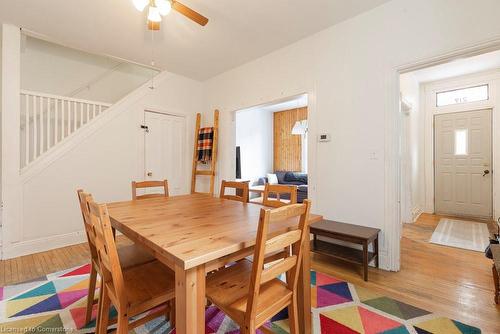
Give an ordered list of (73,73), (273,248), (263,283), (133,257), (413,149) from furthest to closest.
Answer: (413,149), (73,73), (133,257), (263,283), (273,248)

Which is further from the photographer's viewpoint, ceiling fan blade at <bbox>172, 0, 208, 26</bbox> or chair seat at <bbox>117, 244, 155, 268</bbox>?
ceiling fan blade at <bbox>172, 0, 208, 26</bbox>

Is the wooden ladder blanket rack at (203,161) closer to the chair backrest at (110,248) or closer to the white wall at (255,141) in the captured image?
the white wall at (255,141)

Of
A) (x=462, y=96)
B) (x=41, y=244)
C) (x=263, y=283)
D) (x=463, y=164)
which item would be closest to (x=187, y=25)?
(x=263, y=283)

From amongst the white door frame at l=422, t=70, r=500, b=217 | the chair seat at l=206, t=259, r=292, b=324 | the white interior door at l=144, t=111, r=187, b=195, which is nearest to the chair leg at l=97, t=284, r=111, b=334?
the chair seat at l=206, t=259, r=292, b=324

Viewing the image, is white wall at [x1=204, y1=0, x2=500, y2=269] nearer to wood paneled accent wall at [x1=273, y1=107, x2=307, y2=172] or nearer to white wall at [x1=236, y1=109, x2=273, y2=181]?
white wall at [x1=236, y1=109, x2=273, y2=181]

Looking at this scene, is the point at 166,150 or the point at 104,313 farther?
the point at 166,150

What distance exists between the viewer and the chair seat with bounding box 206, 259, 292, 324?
106 centimetres

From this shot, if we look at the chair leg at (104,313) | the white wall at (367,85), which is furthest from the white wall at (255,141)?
the chair leg at (104,313)

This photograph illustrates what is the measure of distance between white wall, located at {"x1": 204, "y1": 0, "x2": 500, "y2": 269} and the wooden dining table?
1.32m

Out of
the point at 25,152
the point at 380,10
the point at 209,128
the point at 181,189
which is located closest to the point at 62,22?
the point at 25,152

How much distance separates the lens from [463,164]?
4.46 m

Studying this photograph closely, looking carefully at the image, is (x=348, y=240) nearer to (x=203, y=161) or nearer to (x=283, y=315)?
(x=283, y=315)

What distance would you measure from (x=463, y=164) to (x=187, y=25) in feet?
17.8

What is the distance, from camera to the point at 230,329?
1.50m
